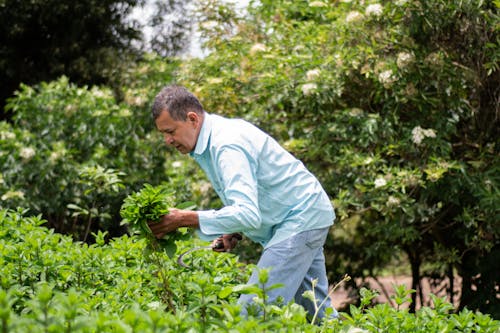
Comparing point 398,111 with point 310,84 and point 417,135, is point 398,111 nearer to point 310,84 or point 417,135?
point 417,135

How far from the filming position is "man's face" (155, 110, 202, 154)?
310cm

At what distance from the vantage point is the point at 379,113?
254 inches

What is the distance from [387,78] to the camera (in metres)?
5.84

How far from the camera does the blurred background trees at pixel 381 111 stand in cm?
588

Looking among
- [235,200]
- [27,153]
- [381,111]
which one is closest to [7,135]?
[27,153]

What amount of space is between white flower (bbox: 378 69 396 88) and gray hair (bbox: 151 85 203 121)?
3048 millimetres

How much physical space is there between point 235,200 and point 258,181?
1.30ft

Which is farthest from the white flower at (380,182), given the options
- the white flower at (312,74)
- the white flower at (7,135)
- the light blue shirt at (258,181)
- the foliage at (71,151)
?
the white flower at (7,135)

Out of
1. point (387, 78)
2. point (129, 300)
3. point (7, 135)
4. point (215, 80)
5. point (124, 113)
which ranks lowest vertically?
point (124, 113)

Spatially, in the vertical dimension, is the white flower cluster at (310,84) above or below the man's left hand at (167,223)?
below

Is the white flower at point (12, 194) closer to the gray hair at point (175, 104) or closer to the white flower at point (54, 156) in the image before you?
the white flower at point (54, 156)

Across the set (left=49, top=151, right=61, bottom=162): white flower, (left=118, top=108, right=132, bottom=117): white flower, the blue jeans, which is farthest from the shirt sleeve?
(left=118, top=108, right=132, bottom=117): white flower

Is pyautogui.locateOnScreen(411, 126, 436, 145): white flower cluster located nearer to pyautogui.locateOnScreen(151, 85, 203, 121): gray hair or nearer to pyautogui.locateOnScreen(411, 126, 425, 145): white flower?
pyautogui.locateOnScreen(411, 126, 425, 145): white flower

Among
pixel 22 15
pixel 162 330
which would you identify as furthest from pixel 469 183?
pixel 22 15
